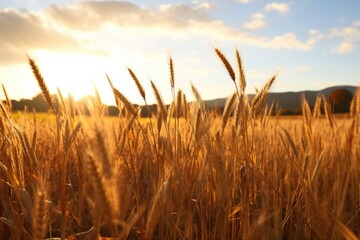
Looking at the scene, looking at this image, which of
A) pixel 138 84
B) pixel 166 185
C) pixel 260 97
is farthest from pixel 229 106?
pixel 166 185

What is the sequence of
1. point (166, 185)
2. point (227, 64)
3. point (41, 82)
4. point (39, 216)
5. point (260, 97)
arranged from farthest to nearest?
point (260, 97), point (227, 64), point (41, 82), point (166, 185), point (39, 216)

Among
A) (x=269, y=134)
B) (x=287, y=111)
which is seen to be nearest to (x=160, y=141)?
(x=269, y=134)

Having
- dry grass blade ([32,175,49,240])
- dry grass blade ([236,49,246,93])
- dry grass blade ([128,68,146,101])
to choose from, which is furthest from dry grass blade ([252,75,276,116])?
dry grass blade ([32,175,49,240])

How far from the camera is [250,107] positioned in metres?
1.61

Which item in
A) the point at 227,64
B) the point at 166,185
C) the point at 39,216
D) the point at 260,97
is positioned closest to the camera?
the point at 39,216

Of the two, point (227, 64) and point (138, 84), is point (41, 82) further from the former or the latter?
point (227, 64)

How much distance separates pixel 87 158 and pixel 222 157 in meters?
1.21

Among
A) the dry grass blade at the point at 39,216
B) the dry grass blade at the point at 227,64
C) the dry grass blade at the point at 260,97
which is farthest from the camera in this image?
the dry grass blade at the point at 260,97

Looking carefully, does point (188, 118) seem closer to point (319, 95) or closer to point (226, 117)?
point (226, 117)

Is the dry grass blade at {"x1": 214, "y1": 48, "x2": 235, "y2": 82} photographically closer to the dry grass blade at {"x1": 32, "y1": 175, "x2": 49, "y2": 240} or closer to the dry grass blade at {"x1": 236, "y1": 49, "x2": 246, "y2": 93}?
the dry grass blade at {"x1": 236, "y1": 49, "x2": 246, "y2": 93}

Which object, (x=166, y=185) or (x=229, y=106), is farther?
(x=229, y=106)

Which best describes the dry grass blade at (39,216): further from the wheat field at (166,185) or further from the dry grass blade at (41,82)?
the dry grass blade at (41,82)

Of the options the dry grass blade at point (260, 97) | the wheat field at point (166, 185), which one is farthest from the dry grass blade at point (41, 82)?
the dry grass blade at point (260, 97)

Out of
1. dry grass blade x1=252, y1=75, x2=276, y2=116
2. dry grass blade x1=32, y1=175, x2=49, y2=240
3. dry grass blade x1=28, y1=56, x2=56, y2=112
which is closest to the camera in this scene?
dry grass blade x1=32, y1=175, x2=49, y2=240
